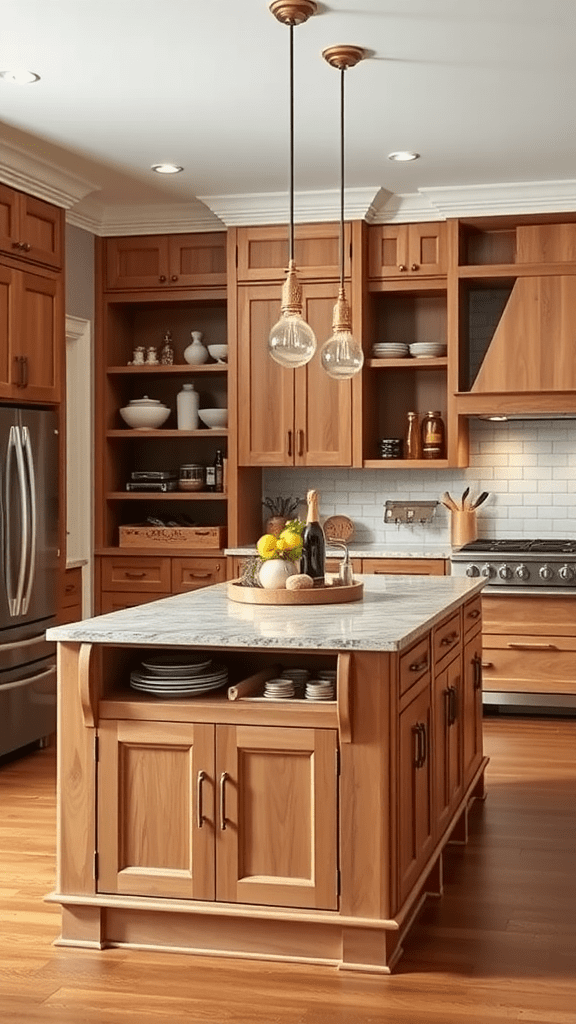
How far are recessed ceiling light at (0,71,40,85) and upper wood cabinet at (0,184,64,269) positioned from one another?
92 centimetres

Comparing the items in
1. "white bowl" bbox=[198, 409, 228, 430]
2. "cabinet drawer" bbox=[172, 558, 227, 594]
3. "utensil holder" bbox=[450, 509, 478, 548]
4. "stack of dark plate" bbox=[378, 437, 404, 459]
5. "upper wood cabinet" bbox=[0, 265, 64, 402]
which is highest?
"upper wood cabinet" bbox=[0, 265, 64, 402]

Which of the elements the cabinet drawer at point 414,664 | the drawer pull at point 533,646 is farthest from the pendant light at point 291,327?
the drawer pull at point 533,646

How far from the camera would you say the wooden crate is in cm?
732

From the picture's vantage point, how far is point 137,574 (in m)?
7.43

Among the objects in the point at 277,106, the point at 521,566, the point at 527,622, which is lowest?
the point at 527,622

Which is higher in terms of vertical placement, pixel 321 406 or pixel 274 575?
pixel 321 406

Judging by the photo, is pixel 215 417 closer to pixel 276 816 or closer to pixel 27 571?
pixel 27 571

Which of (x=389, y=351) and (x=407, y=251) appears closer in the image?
(x=407, y=251)

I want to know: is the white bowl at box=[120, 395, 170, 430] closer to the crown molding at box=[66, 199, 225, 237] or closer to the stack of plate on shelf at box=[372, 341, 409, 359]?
the crown molding at box=[66, 199, 225, 237]

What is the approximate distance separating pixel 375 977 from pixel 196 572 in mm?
4155

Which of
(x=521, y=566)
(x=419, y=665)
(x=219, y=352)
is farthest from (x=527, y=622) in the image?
(x=419, y=665)

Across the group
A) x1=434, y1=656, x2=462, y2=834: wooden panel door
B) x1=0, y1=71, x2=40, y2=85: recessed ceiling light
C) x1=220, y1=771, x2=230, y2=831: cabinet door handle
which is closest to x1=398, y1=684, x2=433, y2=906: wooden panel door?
x1=434, y1=656, x2=462, y2=834: wooden panel door

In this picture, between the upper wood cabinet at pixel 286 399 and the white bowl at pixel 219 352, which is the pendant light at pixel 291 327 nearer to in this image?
the upper wood cabinet at pixel 286 399

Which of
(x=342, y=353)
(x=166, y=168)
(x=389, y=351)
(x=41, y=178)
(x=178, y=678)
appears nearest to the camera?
(x=178, y=678)
